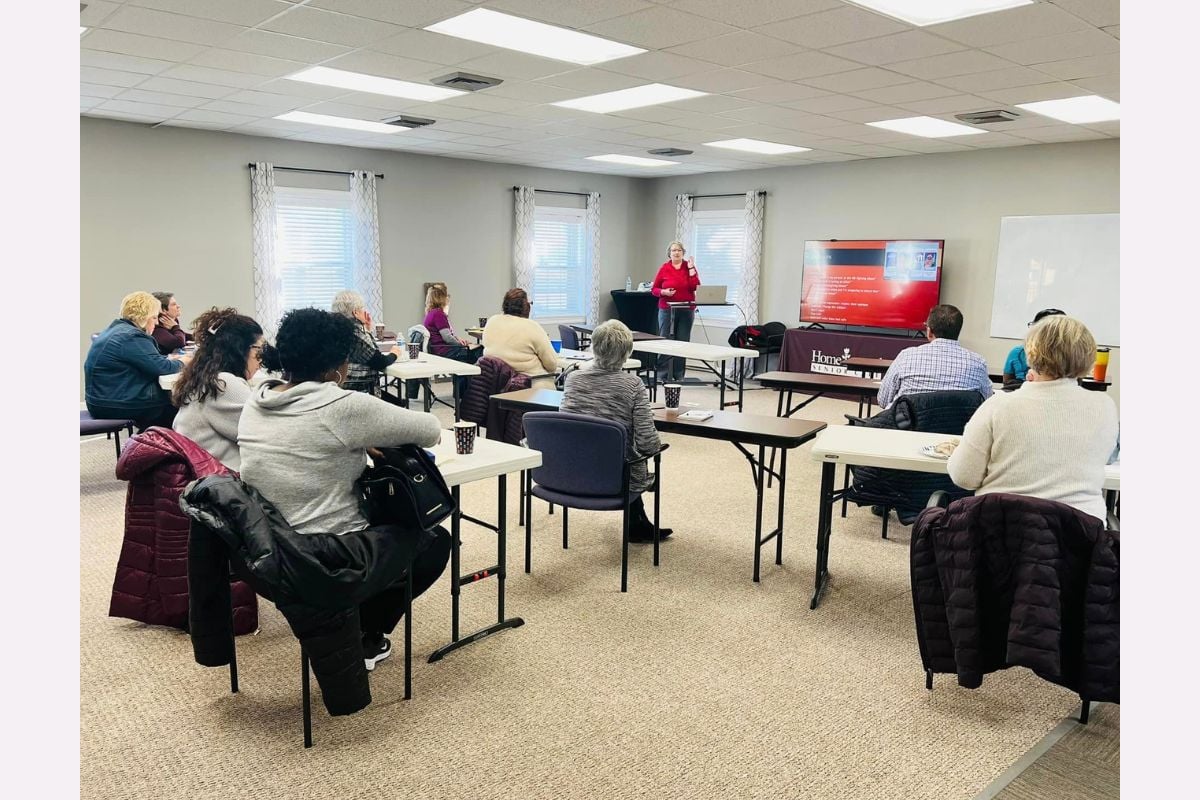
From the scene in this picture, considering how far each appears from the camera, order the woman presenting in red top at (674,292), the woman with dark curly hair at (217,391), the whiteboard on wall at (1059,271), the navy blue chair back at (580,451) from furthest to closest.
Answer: the woman presenting in red top at (674,292)
the whiteboard on wall at (1059,271)
the navy blue chair back at (580,451)
the woman with dark curly hair at (217,391)

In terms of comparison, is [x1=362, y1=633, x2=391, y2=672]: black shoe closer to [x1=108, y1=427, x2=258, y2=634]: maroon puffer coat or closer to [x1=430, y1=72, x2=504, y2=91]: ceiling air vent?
[x1=108, y1=427, x2=258, y2=634]: maroon puffer coat

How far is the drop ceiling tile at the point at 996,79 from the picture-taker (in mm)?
5047

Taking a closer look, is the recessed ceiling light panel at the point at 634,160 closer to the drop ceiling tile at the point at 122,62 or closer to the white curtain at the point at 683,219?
the white curtain at the point at 683,219

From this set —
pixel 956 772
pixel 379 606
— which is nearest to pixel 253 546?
pixel 379 606

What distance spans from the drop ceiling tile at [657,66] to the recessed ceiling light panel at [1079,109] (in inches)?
103

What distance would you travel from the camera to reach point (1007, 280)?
840 centimetres

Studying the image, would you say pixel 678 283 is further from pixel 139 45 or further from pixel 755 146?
pixel 139 45

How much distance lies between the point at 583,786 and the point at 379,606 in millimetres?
906

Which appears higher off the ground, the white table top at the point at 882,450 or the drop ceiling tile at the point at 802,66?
the drop ceiling tile at the point at 802,66

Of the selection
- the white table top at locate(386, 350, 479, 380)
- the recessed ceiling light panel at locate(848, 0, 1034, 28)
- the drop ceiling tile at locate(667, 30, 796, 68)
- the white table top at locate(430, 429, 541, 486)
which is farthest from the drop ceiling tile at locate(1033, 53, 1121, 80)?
the white table top at locate(430, 429, 541, 486)

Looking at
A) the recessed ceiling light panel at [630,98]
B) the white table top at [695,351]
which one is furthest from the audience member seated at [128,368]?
the white table top at [695,351]

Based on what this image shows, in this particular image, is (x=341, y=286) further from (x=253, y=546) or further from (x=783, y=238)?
(x=253, y=546)

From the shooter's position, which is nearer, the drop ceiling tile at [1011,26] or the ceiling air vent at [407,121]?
the drop ceiling tile at [1011,26]

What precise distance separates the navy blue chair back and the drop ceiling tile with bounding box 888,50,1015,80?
308cm
